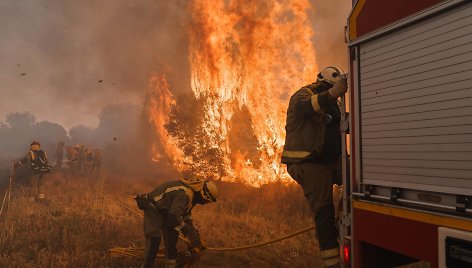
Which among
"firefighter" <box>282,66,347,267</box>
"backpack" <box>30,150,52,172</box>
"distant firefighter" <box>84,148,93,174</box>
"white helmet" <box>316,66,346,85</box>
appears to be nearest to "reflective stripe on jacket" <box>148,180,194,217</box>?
"firefighter" <box>282,66,347,267</box>

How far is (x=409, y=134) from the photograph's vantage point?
2.55m

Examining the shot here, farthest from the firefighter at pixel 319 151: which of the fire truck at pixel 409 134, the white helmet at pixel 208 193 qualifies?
the white helmet at pixel 208 193

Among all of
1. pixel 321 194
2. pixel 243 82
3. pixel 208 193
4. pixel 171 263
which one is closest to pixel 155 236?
pixel 171 263

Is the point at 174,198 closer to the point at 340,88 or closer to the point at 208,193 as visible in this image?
the point at 208,193

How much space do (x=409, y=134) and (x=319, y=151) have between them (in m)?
1.47

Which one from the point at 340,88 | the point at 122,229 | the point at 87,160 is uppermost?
the point at 340,88

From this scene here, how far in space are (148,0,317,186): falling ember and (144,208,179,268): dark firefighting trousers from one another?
9057mm

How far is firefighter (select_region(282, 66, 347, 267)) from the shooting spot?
12.3 ft

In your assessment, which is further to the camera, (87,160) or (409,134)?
(87,160)

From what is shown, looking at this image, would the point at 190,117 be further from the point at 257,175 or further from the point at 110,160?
the point at 110,160

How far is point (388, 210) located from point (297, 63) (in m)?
14.2

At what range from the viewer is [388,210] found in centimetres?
264

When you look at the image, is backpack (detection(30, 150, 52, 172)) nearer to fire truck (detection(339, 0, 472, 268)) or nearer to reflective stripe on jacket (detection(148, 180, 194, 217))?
reflective stripe on jacket (detection(148, 180, 194, 217))

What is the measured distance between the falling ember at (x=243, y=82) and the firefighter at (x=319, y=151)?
10062mm
